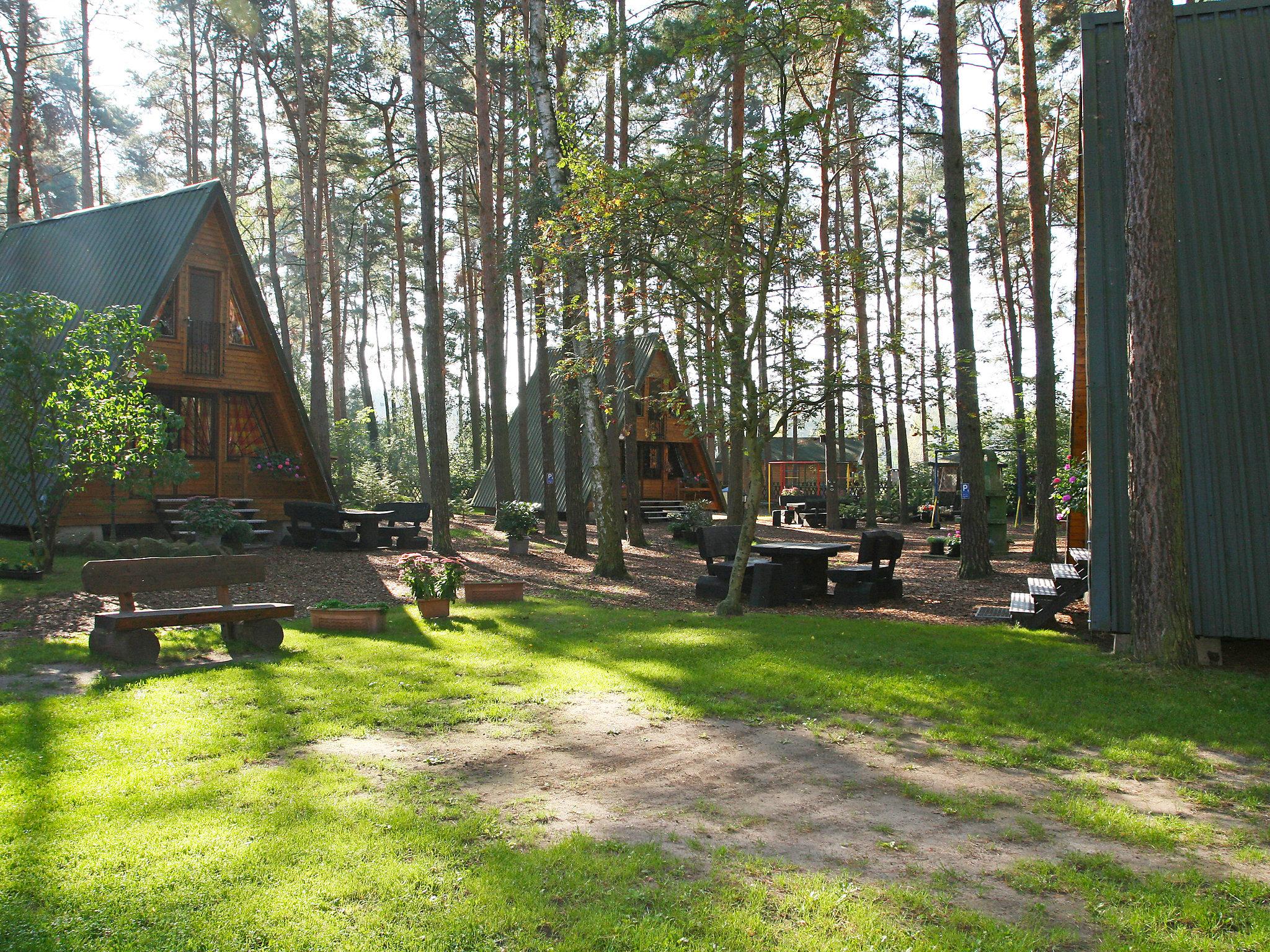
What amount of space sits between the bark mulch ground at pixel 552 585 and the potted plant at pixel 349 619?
4.62 feet

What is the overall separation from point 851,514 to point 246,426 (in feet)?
58.8

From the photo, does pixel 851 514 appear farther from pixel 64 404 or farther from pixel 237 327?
Answer: pixel 64 404

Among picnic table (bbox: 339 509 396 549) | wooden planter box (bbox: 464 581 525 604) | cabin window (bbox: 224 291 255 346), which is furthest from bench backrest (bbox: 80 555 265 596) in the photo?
cabin window (bbox: 224 291 255 346)

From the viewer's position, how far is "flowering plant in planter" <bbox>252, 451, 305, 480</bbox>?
17375mm

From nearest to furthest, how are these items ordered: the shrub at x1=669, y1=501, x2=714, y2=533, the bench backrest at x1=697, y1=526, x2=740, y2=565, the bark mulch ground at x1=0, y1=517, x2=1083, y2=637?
the bark mulch ground at x1=0, y1=517, x2=1083, y2=637 < the bench backrest at x1=697, y1=526, x2=740, y2=565 < the shrub at x1=669, y1=501, x2=714, y2=533

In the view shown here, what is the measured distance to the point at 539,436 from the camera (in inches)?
1264

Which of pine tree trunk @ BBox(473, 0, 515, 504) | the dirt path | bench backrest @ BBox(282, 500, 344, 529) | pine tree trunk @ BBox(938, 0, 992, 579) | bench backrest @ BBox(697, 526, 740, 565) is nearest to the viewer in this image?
the dirt path

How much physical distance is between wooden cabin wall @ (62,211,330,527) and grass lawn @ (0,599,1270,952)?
9.29 metres

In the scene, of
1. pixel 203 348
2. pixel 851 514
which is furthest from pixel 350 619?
pixel 851 514

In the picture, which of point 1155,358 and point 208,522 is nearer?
point 1155,358

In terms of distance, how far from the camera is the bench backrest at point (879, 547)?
11.9 meters

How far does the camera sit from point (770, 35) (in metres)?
9.65

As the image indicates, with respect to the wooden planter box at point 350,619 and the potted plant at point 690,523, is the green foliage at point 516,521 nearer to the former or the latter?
the potted plant at point 690,523

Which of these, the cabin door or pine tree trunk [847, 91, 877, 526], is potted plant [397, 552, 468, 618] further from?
the cabin door
